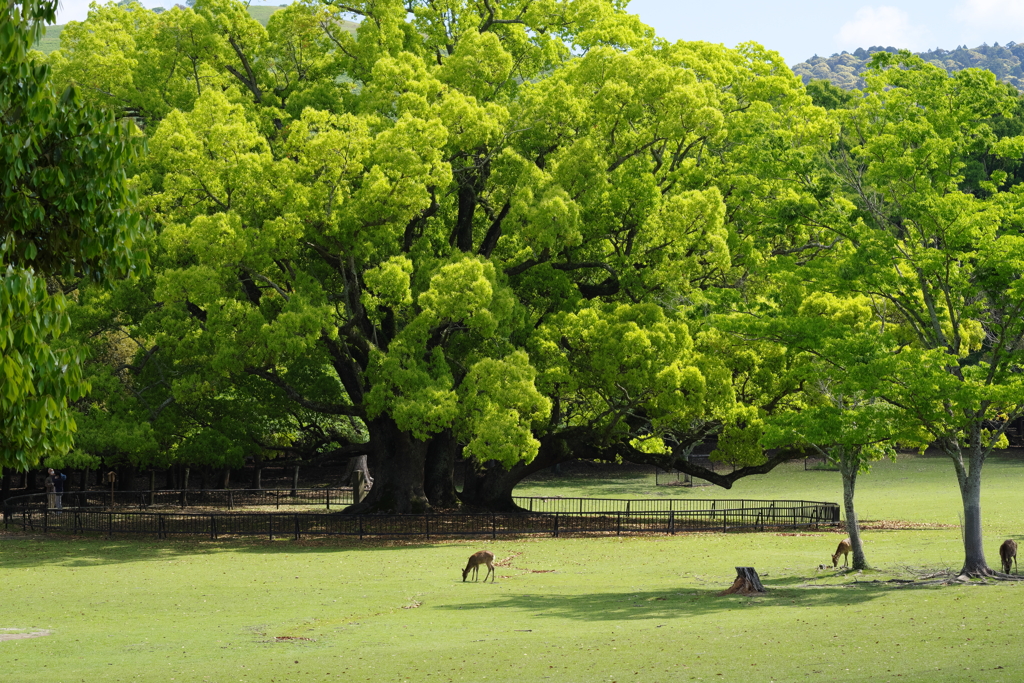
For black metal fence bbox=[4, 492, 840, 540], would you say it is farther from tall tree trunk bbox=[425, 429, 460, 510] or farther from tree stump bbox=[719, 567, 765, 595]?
tree stump bbox=[719, 567, 765, 595]

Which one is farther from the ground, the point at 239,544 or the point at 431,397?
the point at 431,397

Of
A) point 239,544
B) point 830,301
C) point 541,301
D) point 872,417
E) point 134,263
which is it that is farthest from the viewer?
point 541,301

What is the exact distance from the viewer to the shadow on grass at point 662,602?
16953 mm

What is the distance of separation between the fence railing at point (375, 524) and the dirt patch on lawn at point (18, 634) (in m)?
13.4

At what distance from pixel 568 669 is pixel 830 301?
15343 millimetres

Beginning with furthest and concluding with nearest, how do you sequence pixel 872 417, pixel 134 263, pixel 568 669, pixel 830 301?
pixel 830 301 → pixel 872 417 → pixel 568 669 → pixel 134 263

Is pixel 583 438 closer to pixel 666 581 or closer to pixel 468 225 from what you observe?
pixel 468 225

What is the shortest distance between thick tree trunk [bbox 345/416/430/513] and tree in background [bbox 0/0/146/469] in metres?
25.3

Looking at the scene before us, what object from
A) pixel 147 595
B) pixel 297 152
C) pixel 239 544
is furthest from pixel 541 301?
pixel 147 595

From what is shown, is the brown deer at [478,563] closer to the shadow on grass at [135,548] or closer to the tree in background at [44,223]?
the shadow on grass at [135,548]

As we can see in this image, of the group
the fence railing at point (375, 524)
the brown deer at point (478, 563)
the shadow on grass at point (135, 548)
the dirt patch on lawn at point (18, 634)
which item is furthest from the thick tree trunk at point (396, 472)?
the dirt patch on lawn at point (18, 634)

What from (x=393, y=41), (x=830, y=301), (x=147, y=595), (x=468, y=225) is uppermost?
(x=393, y=41)

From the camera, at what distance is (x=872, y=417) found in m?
19.6

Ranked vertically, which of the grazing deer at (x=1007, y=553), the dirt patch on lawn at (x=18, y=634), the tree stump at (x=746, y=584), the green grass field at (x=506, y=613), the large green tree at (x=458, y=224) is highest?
the large green tree at (x=458, y=224)
